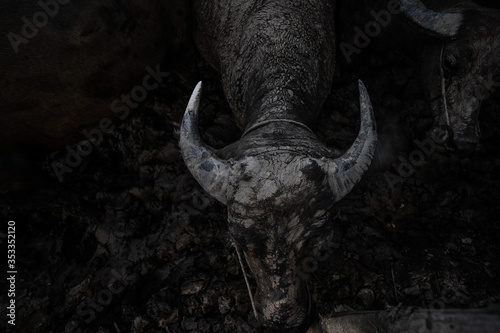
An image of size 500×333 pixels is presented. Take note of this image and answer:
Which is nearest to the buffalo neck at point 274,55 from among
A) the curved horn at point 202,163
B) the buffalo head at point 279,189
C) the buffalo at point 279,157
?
the buffalo at point 279,157

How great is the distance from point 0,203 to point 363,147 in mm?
3262

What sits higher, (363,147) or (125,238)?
(125,238)

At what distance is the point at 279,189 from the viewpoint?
1.55 metres

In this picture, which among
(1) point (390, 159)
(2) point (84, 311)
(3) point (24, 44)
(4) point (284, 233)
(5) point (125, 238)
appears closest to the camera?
(4) point (284, 233)

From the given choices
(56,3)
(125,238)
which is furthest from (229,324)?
(56,3)

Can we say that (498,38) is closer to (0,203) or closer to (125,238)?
(125,238)

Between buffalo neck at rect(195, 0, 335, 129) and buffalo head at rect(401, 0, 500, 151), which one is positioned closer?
buffalo neck at rect(195, 0, 335, 129)

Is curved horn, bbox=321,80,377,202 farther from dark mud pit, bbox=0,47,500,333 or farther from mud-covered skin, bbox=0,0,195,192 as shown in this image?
mud-covered skin, bbox=0,0,195,192

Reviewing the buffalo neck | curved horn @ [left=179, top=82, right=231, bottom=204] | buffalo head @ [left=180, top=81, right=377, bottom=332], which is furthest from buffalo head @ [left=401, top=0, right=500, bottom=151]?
curved horn @ [left=179, top=82, right=231, bottom=204]

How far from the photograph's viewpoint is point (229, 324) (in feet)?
8.57

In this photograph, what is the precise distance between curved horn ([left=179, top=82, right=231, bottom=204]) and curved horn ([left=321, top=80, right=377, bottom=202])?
1.78ft

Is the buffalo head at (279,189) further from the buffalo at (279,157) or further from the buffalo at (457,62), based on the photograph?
the buffalo at (457,62)

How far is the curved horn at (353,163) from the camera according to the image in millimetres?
1687

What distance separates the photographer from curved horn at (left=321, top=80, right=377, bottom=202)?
1687 mm
